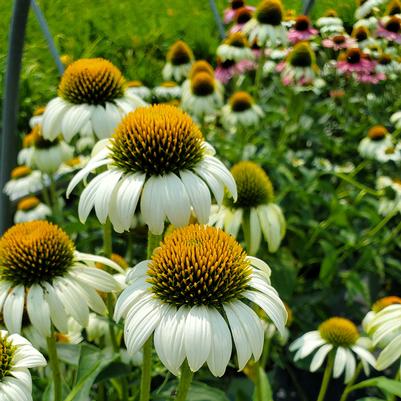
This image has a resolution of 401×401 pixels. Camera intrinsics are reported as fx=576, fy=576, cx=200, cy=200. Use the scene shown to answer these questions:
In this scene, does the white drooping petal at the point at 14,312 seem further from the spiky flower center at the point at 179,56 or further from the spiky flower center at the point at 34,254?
the spiky flower center at the point at 179,56

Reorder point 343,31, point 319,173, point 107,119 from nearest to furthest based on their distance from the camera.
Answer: point 107,119
point 319,173
point 343,31

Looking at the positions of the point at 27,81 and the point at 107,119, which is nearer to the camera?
the point at 107,119

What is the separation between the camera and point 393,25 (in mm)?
2121

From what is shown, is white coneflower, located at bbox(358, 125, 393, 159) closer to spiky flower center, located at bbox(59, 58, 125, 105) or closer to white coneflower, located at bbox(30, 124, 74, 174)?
white coneflower, located at bbox(30, 124, 74, 174)

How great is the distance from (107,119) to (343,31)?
1421 mm

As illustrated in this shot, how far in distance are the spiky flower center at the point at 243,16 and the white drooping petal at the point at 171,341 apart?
1.86m

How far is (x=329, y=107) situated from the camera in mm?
2613

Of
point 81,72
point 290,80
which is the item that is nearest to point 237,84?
point 290,80

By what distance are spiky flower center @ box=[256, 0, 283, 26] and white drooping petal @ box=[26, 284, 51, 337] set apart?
156cm

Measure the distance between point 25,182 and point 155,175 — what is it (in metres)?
1.44

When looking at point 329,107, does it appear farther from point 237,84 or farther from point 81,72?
point 81,72

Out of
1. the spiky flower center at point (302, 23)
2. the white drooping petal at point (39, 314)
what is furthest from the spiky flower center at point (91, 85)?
the spiky flower center at point (302, 23)

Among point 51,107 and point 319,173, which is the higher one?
point 51,107

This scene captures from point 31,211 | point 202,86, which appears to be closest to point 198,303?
point 31,211
